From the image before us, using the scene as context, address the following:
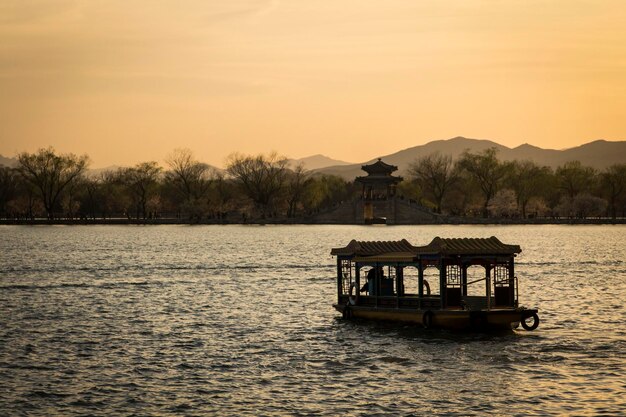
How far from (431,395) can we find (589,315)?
74.0 ft

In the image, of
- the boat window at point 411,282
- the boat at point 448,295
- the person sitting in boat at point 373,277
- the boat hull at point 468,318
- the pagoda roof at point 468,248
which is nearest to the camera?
the boat hull at point 468,318

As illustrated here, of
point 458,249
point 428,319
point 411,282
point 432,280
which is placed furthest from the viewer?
point 432,280

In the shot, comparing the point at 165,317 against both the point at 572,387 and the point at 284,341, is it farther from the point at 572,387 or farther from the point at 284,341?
the point at 572,387

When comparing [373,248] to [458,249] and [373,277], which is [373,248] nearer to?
[373,277]

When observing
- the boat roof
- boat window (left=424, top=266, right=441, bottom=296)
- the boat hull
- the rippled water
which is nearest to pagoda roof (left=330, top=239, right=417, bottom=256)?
the boat roof

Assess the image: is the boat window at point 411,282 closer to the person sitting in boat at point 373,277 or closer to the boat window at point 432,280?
the boat window at point 432,280

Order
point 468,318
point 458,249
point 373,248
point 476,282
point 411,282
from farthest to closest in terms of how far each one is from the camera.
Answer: point 411,282 < point 476,282 < point 373,248 < point 458,249 < point 468,318

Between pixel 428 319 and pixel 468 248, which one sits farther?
pixel 468 248

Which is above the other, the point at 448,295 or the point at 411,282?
the point at 448,295

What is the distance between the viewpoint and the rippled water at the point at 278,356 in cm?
3039

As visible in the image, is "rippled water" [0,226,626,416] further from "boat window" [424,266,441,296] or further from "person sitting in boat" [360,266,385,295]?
"boat window" [424,266,441,296]

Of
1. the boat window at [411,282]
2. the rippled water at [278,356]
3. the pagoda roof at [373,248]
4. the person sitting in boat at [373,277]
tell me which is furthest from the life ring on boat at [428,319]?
the boat window at [411,282]

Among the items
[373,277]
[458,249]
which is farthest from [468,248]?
[373,277]

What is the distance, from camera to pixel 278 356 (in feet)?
127
